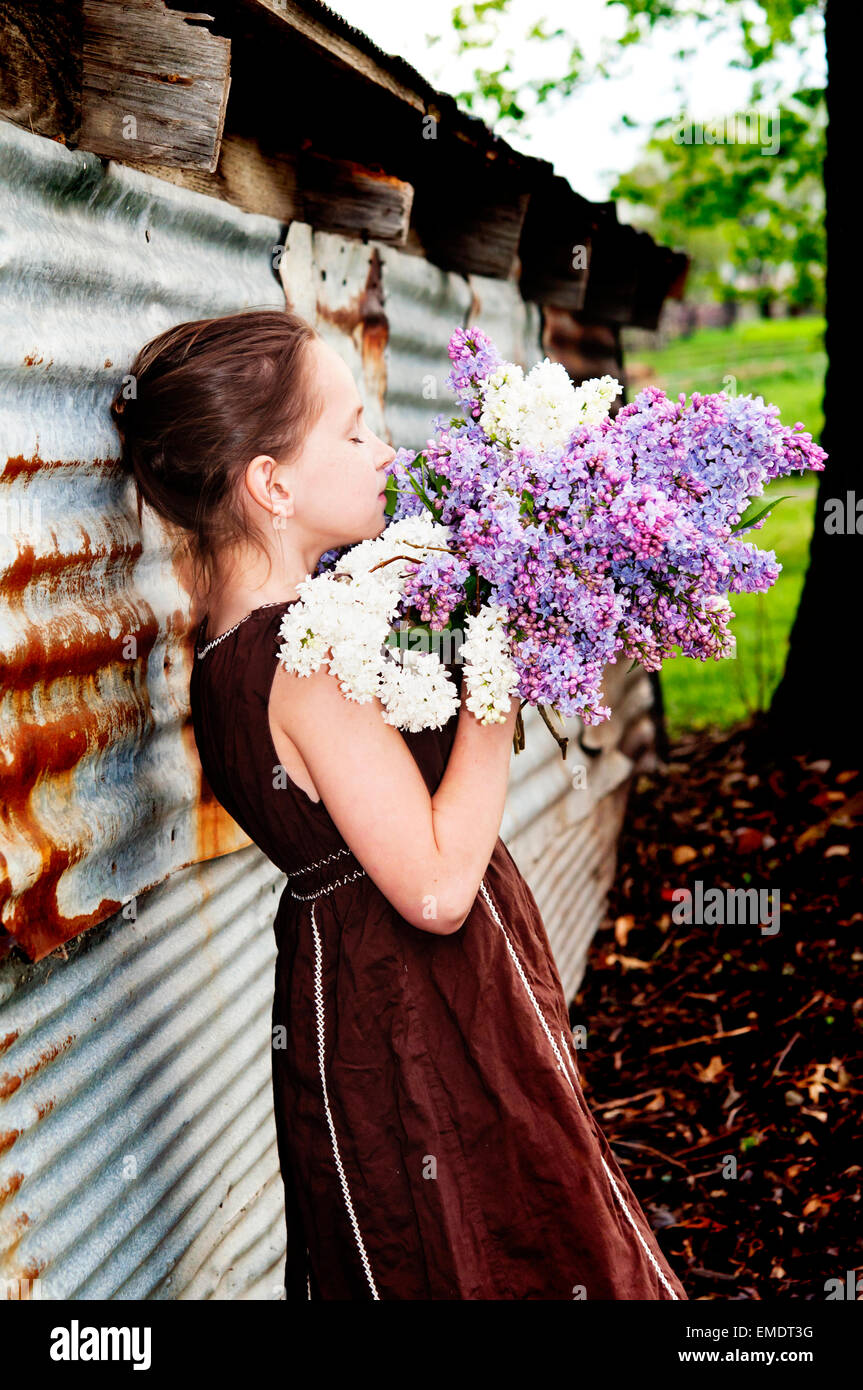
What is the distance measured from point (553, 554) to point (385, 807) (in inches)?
19.0

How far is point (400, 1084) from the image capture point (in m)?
2.03

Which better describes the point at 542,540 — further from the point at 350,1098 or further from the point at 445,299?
the point at 445,299

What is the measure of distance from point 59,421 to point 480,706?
33.2 inches

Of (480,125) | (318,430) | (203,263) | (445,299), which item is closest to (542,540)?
(318,430)

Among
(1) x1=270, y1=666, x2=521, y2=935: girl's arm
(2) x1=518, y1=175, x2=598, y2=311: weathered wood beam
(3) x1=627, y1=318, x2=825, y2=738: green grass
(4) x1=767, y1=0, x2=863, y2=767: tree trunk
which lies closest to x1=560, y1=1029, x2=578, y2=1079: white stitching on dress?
(1) x1=270, y1=666, x2=521, y2=935: girl's arm

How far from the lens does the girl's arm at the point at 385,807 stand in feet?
6.21

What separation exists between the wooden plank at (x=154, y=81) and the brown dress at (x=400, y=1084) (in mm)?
764

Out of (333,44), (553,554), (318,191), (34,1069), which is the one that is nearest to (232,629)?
(553,554)

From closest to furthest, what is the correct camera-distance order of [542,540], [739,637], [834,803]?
[542,540], [834,803], [739,637]

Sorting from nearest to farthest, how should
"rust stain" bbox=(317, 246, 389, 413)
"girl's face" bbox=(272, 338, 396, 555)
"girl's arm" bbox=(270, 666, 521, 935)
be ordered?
1. "girl's arm" bbox=(270, 666, 521, 935)
2. "girl's face" bbox=(272, 338, 396, 555)
3. "rust stain" bbox=(317, 246, 389, 413)

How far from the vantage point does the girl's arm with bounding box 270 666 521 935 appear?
189 centimetres

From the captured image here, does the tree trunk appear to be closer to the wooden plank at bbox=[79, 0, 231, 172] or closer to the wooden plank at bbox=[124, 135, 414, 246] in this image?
the wooden plank at bbox=[124, 135, 414, 246]

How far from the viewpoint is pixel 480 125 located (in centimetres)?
347

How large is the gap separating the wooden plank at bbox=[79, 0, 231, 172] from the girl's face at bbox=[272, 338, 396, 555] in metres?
0.39
